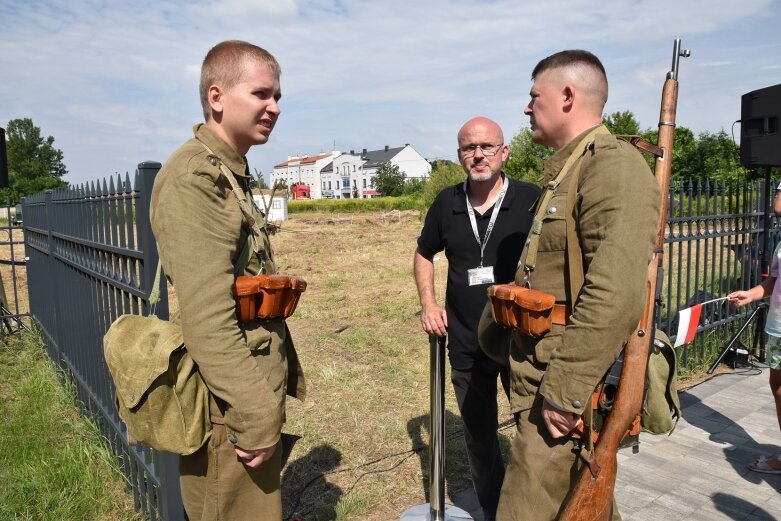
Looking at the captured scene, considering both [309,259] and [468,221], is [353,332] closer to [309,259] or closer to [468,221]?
[468,221]

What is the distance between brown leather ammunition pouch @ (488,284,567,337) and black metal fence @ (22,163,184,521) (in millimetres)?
1488

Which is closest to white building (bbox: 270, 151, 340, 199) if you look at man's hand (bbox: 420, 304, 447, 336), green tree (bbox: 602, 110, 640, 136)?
green tree (bbox: 602, 110, 640, 136)

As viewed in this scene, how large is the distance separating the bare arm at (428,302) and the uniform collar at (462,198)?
407mm

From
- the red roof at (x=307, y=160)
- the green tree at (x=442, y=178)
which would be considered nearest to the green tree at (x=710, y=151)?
the green tree at (x=442, y=178)

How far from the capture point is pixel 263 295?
2000mm

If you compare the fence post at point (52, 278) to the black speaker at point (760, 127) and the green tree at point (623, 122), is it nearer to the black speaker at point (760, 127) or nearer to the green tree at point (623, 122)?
the black speaker at point (760, 127)

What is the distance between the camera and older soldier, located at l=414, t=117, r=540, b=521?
3.29 meters

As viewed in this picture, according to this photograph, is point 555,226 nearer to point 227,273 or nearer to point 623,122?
point 227,273

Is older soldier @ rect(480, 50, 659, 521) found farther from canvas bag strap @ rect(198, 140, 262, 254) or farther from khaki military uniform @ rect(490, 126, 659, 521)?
canvas bag strap @ rect(198, 140, 262, 254)

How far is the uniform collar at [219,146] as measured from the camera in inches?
80.7

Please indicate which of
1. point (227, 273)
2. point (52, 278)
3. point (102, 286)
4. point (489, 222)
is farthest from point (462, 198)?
point (52, 278)

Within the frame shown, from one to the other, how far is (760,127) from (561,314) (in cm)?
427

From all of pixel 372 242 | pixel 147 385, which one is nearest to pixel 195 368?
pixel 147 385

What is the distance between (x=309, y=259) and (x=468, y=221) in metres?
14.9
